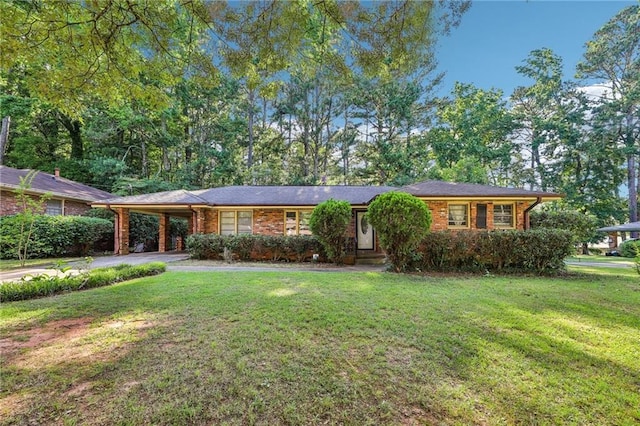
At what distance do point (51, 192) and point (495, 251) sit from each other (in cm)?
1794

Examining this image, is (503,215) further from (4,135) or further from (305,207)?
(4,135)

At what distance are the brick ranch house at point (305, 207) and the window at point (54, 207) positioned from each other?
128 inches

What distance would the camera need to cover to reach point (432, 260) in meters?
9.42

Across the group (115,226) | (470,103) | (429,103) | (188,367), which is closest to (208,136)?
(115,226)

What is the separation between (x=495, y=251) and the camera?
9141 millimetres

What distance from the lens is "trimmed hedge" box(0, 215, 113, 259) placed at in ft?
36.1

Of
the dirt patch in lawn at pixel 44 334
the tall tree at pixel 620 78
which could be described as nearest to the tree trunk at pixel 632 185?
the tall tree at pixel 620 78

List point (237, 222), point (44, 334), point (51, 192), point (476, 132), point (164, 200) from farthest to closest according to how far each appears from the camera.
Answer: point (476, 132) → point (237, 222) → point (164, 200) → point (51, 192) → point (44, 334)

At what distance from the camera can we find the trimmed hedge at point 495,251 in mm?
8906

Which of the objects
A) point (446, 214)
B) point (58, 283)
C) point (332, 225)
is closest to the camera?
point (58, 283)

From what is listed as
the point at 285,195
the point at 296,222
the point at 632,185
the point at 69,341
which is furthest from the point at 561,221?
the point at 632,185

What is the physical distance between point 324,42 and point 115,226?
13.9m

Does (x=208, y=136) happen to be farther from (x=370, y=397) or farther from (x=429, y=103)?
(x=370, y=397)

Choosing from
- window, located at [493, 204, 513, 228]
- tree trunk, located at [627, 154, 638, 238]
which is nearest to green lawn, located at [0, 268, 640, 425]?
window, located at [493, 204, 513, 228]
